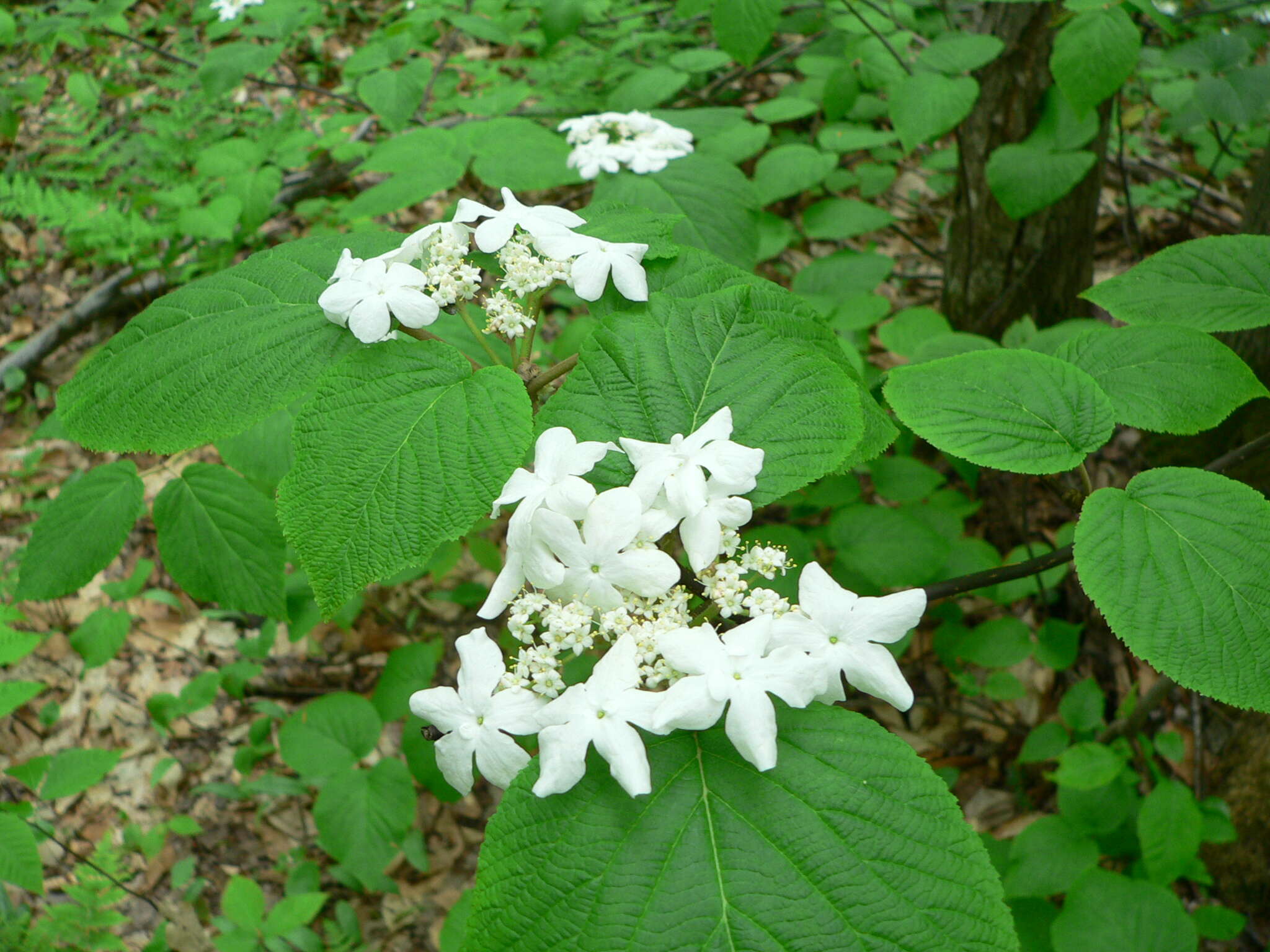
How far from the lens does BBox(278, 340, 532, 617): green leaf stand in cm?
90

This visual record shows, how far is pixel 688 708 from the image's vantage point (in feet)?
2.59

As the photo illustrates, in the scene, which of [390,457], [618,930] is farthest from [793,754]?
[390,457]

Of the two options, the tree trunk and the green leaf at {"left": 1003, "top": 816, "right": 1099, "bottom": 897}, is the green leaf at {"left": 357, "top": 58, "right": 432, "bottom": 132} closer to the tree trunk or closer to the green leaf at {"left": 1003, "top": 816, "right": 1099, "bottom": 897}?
the tree trunk

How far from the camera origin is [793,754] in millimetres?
858

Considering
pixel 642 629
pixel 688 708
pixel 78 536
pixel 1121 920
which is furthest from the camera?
pixel 1121 920

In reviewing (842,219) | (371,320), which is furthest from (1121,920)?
(842,219)

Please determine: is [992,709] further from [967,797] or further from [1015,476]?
[1015,476]

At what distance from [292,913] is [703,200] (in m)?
2.34

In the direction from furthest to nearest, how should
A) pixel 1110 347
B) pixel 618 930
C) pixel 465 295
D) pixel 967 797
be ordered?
pixel 967 797, pixel 1110 347, pixel 465 295, pixel 618 930

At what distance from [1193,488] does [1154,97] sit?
3.27 metres

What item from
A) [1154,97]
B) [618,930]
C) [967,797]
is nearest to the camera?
[618,930]

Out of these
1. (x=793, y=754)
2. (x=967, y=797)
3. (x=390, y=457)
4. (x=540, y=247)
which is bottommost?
(x=967, y=797)

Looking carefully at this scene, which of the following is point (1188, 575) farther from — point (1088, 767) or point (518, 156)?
point (518, 156)

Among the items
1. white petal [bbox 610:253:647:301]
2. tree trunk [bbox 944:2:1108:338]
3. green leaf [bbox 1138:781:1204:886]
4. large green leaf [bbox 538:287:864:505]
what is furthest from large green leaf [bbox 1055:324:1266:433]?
tree trunk [bbox 944:2:1108:338]
